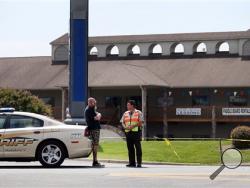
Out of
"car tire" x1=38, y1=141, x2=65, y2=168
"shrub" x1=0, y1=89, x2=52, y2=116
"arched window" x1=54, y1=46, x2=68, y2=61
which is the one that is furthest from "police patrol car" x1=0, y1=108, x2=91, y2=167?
"arched window" x1=54, y1=46, x2=68, y2=61

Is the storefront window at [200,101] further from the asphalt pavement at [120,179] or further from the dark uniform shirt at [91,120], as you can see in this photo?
the asphalt pavement at [120,179]

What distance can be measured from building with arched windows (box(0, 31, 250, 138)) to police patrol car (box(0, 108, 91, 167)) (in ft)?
110

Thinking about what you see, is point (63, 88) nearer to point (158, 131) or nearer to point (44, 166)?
point (158, 131)

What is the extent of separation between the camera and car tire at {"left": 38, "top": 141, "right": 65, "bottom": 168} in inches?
734

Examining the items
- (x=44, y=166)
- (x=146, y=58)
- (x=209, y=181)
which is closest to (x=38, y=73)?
(x=146, y=58)

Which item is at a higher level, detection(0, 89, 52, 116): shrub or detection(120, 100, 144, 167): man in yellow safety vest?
detection(0, 89, 52, 116): shrub

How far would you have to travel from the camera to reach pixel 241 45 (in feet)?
185

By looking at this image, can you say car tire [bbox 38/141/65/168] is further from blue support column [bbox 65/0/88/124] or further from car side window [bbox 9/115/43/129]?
blue support column [bbox 65/0/88/124]

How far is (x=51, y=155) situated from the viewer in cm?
1870

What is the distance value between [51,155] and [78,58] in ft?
35.9

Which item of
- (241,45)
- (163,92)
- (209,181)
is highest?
(241,45)

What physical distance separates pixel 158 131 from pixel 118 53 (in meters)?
8.44

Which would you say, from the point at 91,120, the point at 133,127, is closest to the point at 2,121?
the point at 91,120

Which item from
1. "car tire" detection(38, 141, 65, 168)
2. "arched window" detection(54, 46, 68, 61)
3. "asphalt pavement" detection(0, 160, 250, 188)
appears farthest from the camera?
"arched window" detection(54, 46, 68, 61)
